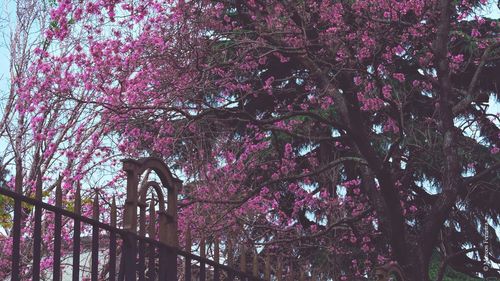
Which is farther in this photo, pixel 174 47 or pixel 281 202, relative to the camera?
pixel 281 202

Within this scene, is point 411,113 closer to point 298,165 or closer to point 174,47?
point 298,165

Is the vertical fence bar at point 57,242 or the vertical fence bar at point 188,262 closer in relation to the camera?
the vertical fence bar at point 57,242

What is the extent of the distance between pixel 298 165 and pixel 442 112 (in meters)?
6.43

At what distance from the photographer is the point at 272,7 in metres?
11.6

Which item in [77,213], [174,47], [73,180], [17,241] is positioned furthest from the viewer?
[73,180]

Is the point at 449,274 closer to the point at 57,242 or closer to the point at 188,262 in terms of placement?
the point at 188,262

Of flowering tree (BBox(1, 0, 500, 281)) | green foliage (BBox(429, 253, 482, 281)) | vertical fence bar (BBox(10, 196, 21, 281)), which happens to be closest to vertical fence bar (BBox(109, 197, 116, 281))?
vertical fence bar (BBox(10, 196, 21, 281))

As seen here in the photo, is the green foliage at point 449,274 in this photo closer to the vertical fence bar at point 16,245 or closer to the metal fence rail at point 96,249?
the metal fence rail at point 96,249

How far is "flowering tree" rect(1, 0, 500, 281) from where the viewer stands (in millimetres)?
10461

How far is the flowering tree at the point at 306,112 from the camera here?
1046 cm

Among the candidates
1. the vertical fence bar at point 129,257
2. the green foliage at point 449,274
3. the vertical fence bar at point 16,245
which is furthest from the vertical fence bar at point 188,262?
the green foliage at point 449,274

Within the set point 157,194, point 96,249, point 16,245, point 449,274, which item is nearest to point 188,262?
point 157,194

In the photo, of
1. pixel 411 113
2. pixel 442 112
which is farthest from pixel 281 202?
pixel 442 112

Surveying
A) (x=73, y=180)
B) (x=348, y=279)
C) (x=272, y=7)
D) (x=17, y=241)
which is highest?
(x=272, y=7)
